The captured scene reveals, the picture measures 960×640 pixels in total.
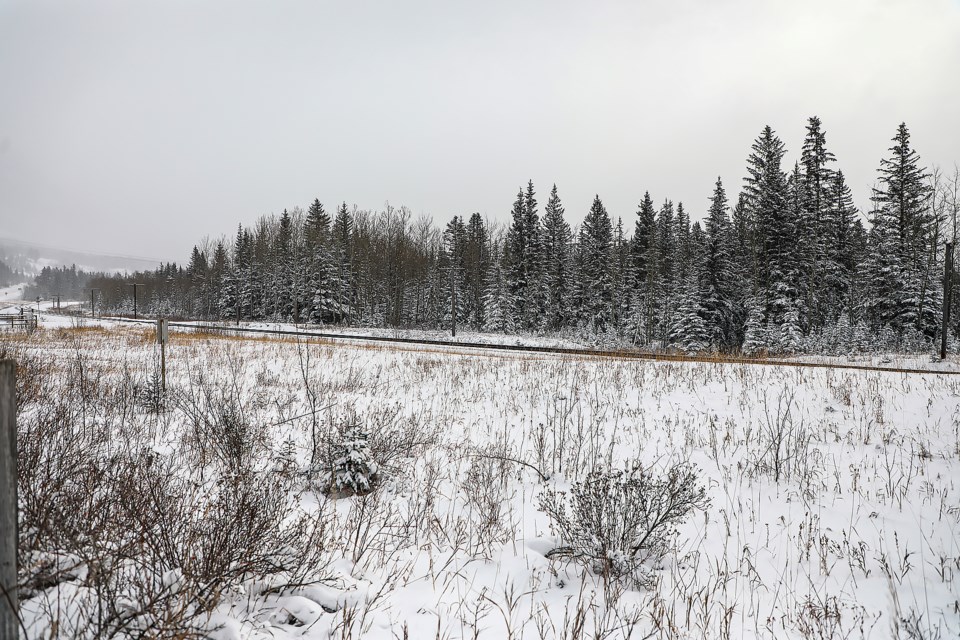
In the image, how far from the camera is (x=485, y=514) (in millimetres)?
4352

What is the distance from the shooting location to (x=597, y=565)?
3.55 m

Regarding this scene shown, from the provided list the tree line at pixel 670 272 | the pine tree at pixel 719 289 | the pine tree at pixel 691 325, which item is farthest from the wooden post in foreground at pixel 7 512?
the pine tree at pixel 719 289

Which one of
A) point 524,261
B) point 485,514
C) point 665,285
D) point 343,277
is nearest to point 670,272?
point 665,285

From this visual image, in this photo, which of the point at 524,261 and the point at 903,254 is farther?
the point at 524,261

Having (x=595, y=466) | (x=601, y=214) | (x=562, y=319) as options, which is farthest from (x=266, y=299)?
(x=595, y=466)

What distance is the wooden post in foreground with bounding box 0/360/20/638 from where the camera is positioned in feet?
5.18

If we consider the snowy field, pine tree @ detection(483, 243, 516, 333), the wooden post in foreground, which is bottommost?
the snowy field

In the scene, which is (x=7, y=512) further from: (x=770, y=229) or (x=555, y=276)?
(x=555, y=276)

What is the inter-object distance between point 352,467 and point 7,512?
10.9ft

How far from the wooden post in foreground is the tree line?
14999mm

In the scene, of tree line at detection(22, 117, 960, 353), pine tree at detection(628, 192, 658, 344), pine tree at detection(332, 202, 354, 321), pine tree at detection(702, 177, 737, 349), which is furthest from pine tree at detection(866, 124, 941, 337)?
pine tree at detection(332, 202, 354, 321)

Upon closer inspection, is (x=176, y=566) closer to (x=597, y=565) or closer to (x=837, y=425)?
(x=597, y=565)

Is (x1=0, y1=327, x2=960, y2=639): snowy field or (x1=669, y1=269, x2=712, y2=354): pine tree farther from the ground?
(x1=669, y1=269, x2=712, y2=354): pine tree

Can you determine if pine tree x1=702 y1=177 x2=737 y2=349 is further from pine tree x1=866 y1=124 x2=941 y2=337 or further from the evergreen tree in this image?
the evergreen tree
